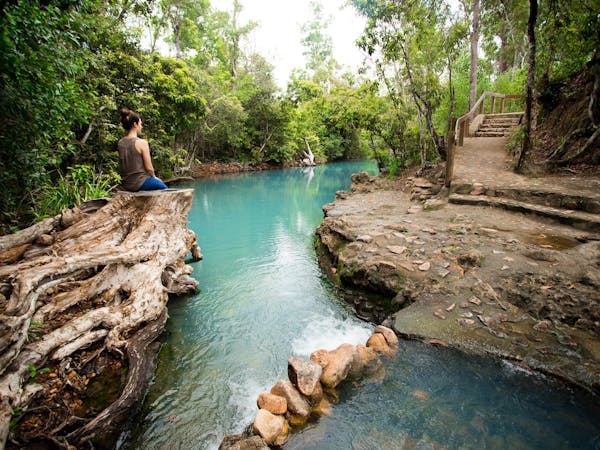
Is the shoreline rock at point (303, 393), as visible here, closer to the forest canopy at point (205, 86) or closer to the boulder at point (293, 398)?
the boulder at point (293, 398)

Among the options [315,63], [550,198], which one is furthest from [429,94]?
[315,63]

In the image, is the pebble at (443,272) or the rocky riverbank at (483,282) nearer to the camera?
the rocky riverbank at (483,282)

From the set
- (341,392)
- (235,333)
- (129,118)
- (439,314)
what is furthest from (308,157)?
(341,392)

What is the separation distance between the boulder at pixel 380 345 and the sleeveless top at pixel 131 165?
409 centimetres

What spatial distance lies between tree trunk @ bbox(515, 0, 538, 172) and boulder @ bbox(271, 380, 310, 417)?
8461 mm

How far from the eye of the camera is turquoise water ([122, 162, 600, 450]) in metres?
2.39

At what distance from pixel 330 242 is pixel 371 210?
7.63ft

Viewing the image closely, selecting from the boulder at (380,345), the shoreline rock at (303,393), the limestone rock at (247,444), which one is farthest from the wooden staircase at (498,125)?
the limestone rock at (247,444)

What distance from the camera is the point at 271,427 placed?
7.71ft

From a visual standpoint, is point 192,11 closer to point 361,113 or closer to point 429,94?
point 361,113

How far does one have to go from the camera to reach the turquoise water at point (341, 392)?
94.2 inches

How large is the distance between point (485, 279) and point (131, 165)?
536cm

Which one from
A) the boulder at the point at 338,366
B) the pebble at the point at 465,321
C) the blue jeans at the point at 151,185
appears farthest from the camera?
the blue jeans at the point at 151,185

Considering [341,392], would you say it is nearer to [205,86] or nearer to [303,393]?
[303,393]
